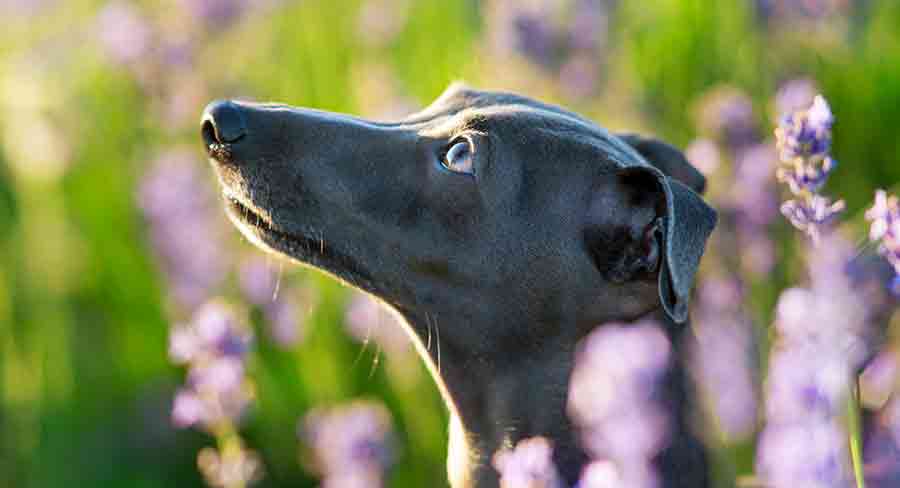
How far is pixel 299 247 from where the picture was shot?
2891 millimetres

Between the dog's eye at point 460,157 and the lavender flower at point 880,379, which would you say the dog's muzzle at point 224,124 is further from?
the lavender flower at point 880,379

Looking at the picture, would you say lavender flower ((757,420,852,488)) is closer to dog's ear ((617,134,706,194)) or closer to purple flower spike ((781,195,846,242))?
purple flower spike ((781,195,846,242))

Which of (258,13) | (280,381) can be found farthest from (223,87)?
(280,381)

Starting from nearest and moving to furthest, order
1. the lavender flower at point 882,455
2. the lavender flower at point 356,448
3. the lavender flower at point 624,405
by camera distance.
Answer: the lavender flower at point 624,405
the lavender flower at point 882,455
the lavender flower at point 356,448

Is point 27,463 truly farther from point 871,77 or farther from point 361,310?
point 871,77

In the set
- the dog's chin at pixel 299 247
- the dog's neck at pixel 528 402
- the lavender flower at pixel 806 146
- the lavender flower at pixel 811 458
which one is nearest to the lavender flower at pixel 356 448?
the dog's neck at pixel 528 402

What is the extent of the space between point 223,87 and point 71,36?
222 cm

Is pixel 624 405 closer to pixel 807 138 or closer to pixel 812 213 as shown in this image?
pixel 812 213

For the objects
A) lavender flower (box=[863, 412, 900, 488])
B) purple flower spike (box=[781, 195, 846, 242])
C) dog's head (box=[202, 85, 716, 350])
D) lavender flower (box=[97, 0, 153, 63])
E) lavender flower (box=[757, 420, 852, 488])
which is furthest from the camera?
lavender flower (box=[97, 0, 153, 63])

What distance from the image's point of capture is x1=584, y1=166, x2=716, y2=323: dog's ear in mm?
2633

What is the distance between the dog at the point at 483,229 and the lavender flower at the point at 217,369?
19cm

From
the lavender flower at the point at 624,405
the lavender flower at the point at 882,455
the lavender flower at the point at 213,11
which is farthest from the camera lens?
the lavender flower at the point at 213,11

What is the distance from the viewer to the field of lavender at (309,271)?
Result: 11.9 feet

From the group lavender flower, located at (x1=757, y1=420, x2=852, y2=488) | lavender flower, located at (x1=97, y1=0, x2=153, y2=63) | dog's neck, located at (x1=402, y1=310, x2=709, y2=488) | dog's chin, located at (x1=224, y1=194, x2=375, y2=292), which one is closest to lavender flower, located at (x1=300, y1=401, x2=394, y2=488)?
dog's neck, located at (x1=402, y1=310, x2=709, y2=488)
